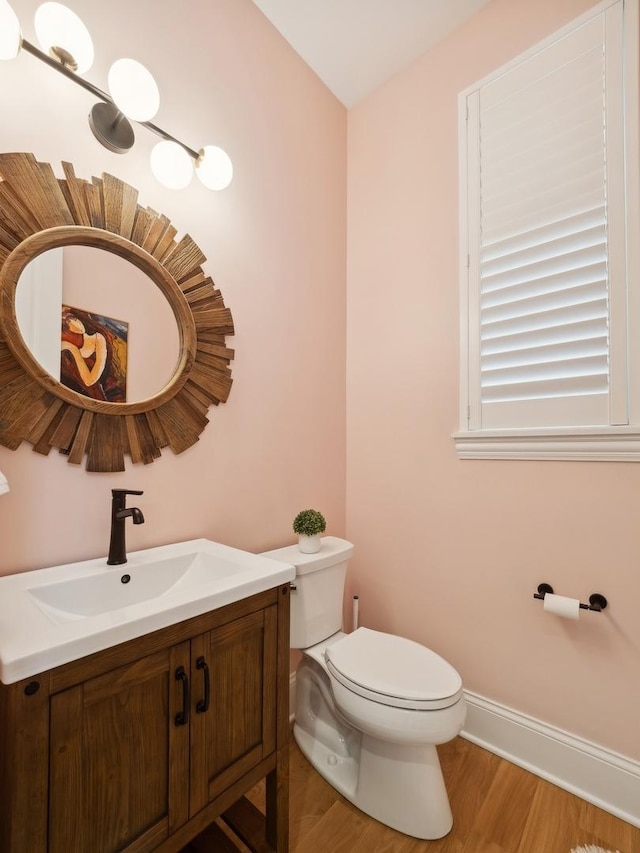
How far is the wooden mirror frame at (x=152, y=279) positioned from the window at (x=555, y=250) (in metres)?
1.06

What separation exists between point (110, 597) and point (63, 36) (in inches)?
57.5

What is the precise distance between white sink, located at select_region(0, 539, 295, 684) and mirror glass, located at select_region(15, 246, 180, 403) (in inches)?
19.6

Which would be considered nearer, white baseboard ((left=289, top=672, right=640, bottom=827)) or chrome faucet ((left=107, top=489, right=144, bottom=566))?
chrome faucet ((left=107, top=489, right=144, bottom=566))

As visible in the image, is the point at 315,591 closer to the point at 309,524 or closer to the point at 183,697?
the point at 309,524

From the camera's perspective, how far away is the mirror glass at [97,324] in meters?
1.10

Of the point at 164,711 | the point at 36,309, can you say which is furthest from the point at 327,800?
the point at 36,309

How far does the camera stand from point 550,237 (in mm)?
1534

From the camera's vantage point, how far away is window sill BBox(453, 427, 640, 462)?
1.36 meters

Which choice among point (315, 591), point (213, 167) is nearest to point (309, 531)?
point (315, 591)

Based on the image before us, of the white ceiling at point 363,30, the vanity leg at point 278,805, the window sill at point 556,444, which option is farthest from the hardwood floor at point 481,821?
the white ceiling at point 363,30

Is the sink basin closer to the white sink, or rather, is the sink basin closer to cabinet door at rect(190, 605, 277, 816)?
the white sink

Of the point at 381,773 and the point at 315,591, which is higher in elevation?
the point at 315,591

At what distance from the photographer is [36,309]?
3.60 ft

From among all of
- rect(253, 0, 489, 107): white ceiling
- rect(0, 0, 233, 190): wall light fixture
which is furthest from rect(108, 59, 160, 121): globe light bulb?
rect(253, 0, 489, 107): white ceiling
